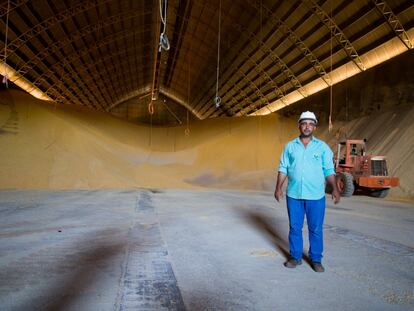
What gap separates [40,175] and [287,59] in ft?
68.8

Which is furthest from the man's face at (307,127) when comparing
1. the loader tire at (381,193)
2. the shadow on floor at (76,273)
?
the loader tire at (381,193)

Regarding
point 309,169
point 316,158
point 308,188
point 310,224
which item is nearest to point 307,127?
point 316,158

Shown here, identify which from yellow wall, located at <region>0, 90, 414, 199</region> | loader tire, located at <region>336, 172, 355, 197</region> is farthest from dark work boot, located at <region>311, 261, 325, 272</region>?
yellow wall, located at <region>0, 90, 414, 199</region>

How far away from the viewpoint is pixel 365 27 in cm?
2033

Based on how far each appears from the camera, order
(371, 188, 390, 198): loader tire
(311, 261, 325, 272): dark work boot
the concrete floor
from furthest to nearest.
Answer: (371, 188, 390, 198): loader tire, (311, 261, 325, 272): dark work boot, the concrete floor

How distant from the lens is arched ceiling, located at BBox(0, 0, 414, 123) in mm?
20656

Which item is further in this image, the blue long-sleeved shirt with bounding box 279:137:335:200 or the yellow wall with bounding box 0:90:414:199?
the yellow wall with bounding box 0:90:414:199

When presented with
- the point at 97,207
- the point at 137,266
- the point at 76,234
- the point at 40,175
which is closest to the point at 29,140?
the point at 40,175

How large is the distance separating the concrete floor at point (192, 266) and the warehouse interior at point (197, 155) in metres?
0.03

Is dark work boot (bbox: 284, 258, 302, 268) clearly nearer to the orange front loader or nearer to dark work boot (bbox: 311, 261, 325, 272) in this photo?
dark work boot (bbox: 311, 261, 325, 272)

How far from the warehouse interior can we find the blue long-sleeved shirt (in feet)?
3.08

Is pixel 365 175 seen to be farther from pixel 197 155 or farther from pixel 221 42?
pixel 221 42

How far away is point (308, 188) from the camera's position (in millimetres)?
3971

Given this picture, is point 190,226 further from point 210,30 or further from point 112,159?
point 210,30
